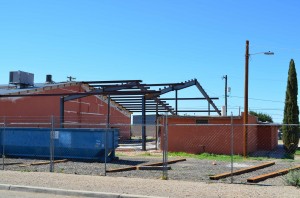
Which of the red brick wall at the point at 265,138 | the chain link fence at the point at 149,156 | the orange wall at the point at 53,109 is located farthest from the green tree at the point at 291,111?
the orange wall at the point at 53,109

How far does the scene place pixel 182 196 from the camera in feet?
36.5

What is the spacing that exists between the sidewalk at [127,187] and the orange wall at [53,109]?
12.7 metres

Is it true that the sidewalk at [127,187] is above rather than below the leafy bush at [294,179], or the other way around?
below

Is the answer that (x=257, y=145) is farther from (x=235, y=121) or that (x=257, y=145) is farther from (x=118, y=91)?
(x=118, y=91)

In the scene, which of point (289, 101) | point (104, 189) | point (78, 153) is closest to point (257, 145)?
point (289, 101)

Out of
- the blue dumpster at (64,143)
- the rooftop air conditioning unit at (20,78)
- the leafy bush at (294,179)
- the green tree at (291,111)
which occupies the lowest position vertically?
the leafy bush at (294,179)

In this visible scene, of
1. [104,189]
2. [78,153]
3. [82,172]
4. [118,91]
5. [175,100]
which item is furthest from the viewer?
[175,100]

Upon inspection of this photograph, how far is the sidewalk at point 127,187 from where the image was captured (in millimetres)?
11453

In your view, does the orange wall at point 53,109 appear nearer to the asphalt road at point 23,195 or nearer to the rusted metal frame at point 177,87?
the rusted metal frame at point 177,87

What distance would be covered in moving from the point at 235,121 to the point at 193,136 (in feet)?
9.39

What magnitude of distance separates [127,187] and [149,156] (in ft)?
42.2

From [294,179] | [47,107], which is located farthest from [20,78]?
[294,179]

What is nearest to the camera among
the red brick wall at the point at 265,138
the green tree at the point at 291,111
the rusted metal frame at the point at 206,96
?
the green tree at the point at 291,111

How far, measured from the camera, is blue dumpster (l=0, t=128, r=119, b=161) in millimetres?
21328
